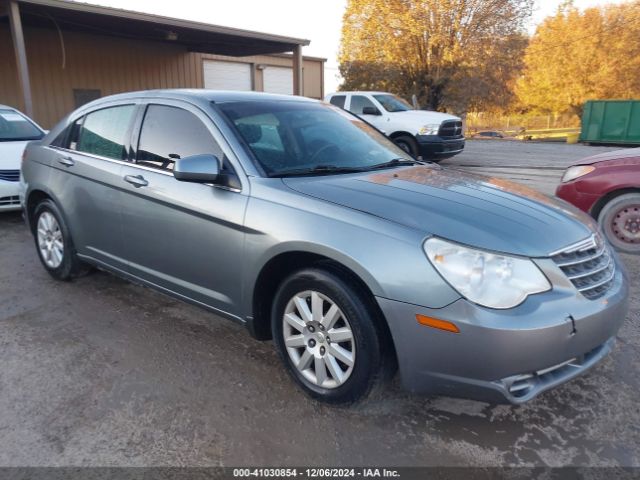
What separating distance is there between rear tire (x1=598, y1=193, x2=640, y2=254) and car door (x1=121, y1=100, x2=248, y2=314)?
13.3 ft

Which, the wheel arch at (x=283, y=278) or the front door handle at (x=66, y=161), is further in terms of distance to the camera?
the front door handle at (x=66, y=161)

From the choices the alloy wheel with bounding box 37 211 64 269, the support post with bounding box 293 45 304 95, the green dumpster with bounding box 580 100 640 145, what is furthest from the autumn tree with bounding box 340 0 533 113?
the alloy wheel with bounding box 37 211 64 269

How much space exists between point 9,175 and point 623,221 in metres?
7.26

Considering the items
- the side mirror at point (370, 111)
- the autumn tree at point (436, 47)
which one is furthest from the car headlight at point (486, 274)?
the autumn tree at point (436, 47)

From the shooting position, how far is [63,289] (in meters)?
4.50

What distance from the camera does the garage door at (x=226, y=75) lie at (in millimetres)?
19266

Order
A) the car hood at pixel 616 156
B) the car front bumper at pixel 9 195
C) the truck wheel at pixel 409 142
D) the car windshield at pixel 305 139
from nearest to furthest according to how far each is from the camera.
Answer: the car windshield at pixel 305 139 → the car hood at pixel 616 156 → the car front bumper at pixel 9 195 → the truck wheel at pixel 409 142

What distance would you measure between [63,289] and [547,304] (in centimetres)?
393

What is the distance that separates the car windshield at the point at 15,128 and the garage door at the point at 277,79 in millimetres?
13569

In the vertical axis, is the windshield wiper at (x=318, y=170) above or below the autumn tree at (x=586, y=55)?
below

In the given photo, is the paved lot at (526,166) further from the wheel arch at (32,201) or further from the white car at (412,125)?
the wheel arch at (32,201)

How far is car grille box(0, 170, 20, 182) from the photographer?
21.7 feet

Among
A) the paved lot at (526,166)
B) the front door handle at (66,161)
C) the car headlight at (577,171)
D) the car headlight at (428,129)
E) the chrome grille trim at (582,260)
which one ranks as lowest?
the paved lot at (526,166)

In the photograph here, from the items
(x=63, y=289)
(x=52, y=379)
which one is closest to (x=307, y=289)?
(x=52, y=379)
